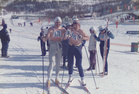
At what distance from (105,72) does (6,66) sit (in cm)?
Answer: 447

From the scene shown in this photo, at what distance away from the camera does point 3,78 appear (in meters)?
6.71

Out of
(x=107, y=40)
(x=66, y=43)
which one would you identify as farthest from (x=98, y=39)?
(x=66, y=43)

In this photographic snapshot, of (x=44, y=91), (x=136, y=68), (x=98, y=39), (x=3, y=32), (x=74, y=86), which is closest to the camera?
(x=44, y=91)

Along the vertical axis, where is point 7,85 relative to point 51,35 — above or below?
below

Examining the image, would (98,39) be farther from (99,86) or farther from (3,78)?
(3,78)

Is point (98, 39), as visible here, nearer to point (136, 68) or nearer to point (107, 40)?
point (107, 40)

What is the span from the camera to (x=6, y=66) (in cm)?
862

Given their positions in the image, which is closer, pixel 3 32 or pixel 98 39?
pixel 98 39

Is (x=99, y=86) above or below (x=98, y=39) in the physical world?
below

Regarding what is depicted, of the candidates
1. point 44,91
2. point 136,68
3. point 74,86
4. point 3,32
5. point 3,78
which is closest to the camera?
point 44,91

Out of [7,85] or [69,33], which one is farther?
[7,85]

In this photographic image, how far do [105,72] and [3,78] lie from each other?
3755mm

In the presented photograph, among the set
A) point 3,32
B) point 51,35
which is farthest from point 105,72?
point 3,32

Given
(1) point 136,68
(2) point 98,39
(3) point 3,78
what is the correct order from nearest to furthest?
Result: (3) point 3,78 → (2) point 98,39 → (1) point 136,68
